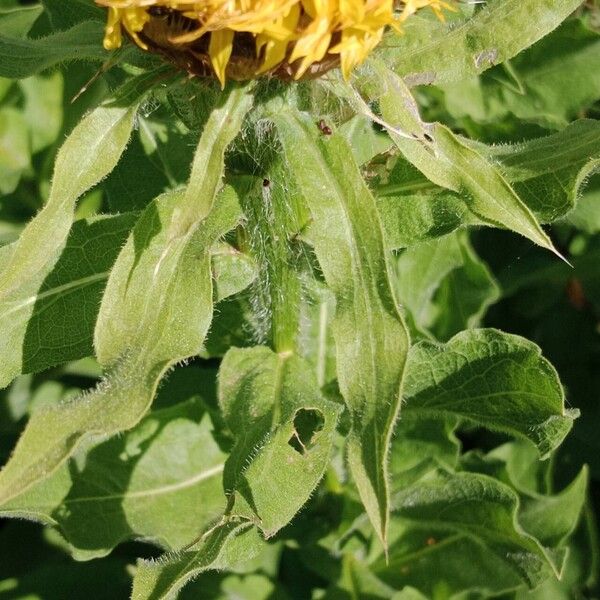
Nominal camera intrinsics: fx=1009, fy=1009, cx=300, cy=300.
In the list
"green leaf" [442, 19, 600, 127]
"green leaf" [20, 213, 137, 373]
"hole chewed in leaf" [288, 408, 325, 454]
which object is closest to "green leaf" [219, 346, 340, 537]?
"hole chewed in leaf" [288, 408, 325, 454]

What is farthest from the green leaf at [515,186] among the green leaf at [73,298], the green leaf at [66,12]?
the green leaf at [66,12]

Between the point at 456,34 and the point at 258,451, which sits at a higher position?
the point at 456,34

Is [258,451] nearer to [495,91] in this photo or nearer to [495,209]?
[495,209]

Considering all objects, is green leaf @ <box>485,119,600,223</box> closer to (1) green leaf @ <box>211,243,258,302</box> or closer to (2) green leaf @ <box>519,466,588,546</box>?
(1) green leaf @ <box>211,243,258,302</box>

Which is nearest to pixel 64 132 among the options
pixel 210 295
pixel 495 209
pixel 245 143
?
pixel 245 143

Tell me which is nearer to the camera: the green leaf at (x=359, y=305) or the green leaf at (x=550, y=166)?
the green leaf at (x=359, y=305)

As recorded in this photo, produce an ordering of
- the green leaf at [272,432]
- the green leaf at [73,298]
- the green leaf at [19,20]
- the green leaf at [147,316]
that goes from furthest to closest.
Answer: the green leaf at [19,20], the green leaf at [73,298], the green leaf at [272,432], the green leaf at [147,316]

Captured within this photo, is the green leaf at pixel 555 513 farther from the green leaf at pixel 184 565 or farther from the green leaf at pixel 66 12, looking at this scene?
the green leaf at pixel 66 12
